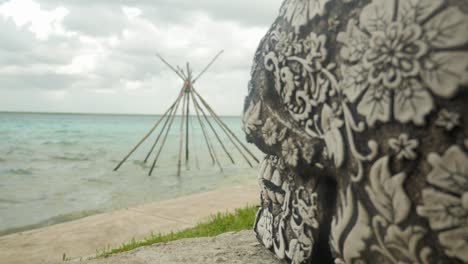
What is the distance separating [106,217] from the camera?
4.10 meters

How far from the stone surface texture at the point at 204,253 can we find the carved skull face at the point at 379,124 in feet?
1.64

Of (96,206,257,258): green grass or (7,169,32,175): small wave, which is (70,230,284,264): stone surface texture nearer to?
(96,206,257,258): green grass

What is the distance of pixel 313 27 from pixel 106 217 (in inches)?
141

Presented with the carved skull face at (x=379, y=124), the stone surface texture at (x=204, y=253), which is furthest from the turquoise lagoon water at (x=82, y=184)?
the carved skull face at (x=379, y=124)

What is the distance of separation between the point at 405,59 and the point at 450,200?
1.02 ft

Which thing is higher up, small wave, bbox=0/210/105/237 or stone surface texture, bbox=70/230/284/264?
stone surface texture, bbox=70/230/284/264

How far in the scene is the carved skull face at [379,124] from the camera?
2.65 ft

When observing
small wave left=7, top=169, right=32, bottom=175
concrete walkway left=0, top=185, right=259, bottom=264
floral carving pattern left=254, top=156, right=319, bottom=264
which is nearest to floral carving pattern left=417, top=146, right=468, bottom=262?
floral carving pattern left=254, top=156, right=319, bottom=264

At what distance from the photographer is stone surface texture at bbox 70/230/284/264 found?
1.72 metres

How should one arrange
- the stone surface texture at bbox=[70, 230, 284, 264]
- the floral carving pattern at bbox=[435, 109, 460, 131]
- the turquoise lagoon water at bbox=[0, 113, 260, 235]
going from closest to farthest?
the floral carving pattern at bbox=[435, 109, 460, 131], the stone surface texture at bbox=[70, 230, 284, 264], the turquoise lagoon water at bbox=[0, 113, 260, 235]

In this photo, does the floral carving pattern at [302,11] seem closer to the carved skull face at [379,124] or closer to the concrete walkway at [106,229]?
the carved skull face at [379,124]

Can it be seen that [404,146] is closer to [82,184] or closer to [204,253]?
[204,253]

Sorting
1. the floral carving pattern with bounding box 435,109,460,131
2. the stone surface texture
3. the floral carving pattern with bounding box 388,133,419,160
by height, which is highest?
the floral carving pattern with bounding box 435,109,460,131

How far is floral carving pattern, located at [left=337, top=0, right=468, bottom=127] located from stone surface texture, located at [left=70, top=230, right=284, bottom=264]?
0.97 m
